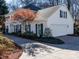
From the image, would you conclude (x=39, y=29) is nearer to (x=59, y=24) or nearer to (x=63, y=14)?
(x=59, y=24)

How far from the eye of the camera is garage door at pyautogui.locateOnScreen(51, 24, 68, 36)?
2931 cm

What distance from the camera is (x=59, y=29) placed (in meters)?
30.4

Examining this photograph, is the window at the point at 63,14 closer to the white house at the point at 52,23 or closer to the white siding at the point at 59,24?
the white house at the point at 52,23

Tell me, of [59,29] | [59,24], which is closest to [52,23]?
[59,24]

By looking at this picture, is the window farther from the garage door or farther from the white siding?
the garage door

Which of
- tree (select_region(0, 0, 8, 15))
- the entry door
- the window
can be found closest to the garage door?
the window

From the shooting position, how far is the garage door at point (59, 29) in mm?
29312

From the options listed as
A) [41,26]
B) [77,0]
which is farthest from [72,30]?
[77,0]

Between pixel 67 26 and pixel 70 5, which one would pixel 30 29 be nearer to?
pixel 67 26

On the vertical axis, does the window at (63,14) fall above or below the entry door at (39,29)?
above

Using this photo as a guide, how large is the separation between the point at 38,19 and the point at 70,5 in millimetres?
17071

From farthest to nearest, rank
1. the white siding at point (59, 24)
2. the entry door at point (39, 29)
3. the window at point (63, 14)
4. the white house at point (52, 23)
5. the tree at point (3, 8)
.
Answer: the tree at point (3, 8) → the window at point (63, 14) → the white siding at point (59, 24) → the entry door at point (39, 29) → the white house at point (52, 23)

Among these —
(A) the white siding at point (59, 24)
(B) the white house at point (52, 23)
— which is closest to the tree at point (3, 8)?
(B) the white house at point (52, 23)

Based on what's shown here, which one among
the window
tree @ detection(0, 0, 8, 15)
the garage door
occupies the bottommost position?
the garage door
